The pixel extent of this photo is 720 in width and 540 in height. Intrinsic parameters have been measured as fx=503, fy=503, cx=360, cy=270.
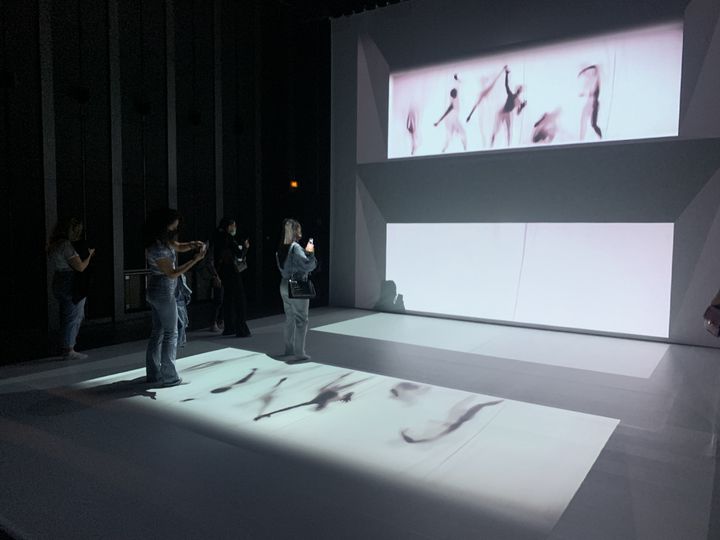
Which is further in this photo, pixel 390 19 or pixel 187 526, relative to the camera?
pixel 390 19

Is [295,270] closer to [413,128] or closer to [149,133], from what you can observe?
[149,133]

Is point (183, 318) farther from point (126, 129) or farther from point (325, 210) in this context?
point (325, 210)

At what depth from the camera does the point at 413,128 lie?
8.63 metres

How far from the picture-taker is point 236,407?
412 cm

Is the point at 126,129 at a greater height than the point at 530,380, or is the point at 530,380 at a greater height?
the point at 126,129

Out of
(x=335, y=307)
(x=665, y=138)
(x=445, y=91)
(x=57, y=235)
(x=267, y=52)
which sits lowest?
(x=335, y=307)

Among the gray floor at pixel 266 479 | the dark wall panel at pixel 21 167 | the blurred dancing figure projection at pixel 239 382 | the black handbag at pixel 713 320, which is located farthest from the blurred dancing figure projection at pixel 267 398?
the dark wall panel at pixel 21 167

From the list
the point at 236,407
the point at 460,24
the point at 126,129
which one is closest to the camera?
the point at 236,407

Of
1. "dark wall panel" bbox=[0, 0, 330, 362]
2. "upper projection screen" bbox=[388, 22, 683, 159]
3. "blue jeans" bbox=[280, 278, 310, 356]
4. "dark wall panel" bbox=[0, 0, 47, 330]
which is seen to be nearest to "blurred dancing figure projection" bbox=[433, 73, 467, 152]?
"upper projection screen" bbox=[388, 22, 683, 159]

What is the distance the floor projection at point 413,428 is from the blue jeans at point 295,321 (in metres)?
0.46

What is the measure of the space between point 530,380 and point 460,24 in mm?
5902

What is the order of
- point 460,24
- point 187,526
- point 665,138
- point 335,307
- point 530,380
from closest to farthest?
point 187,526, point 530,380, point 665,138, point 460,24, point 335,307

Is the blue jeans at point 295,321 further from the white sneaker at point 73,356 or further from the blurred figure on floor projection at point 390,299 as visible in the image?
the blurred figure on floor projection at point 390,299

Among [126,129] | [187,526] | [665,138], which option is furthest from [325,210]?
[187,526]
